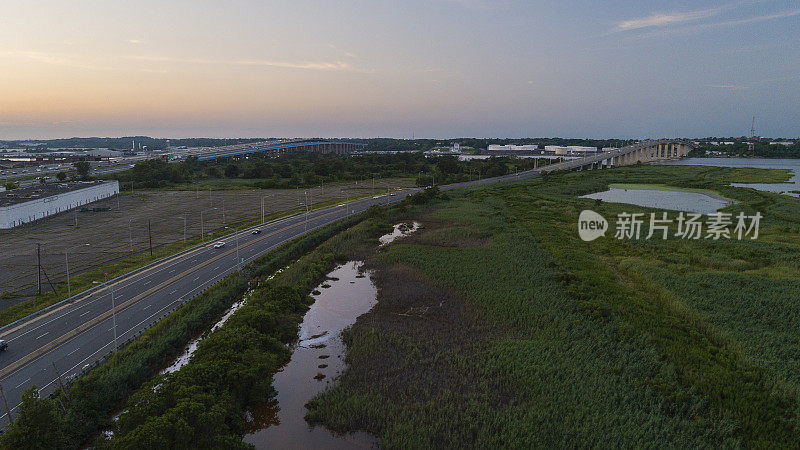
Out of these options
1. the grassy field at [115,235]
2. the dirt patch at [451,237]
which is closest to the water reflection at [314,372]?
the dirt patch at [451,237]

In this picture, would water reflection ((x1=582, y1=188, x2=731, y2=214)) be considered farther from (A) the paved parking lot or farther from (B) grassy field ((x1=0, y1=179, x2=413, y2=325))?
(A) the paved parking lot

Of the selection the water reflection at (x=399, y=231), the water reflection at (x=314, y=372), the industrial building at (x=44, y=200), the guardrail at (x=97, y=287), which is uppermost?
the industrial building at (x=44, y=200)

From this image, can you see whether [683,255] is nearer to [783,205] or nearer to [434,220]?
[434,220]

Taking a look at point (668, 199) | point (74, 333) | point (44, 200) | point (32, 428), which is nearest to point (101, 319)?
point (74, 333)

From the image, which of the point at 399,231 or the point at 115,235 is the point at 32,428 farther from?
the point at 399,231

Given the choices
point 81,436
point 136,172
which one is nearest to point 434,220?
point 81,436

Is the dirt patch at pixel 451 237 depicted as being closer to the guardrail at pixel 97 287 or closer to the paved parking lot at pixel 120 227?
the guardrail at pixel 97 287
